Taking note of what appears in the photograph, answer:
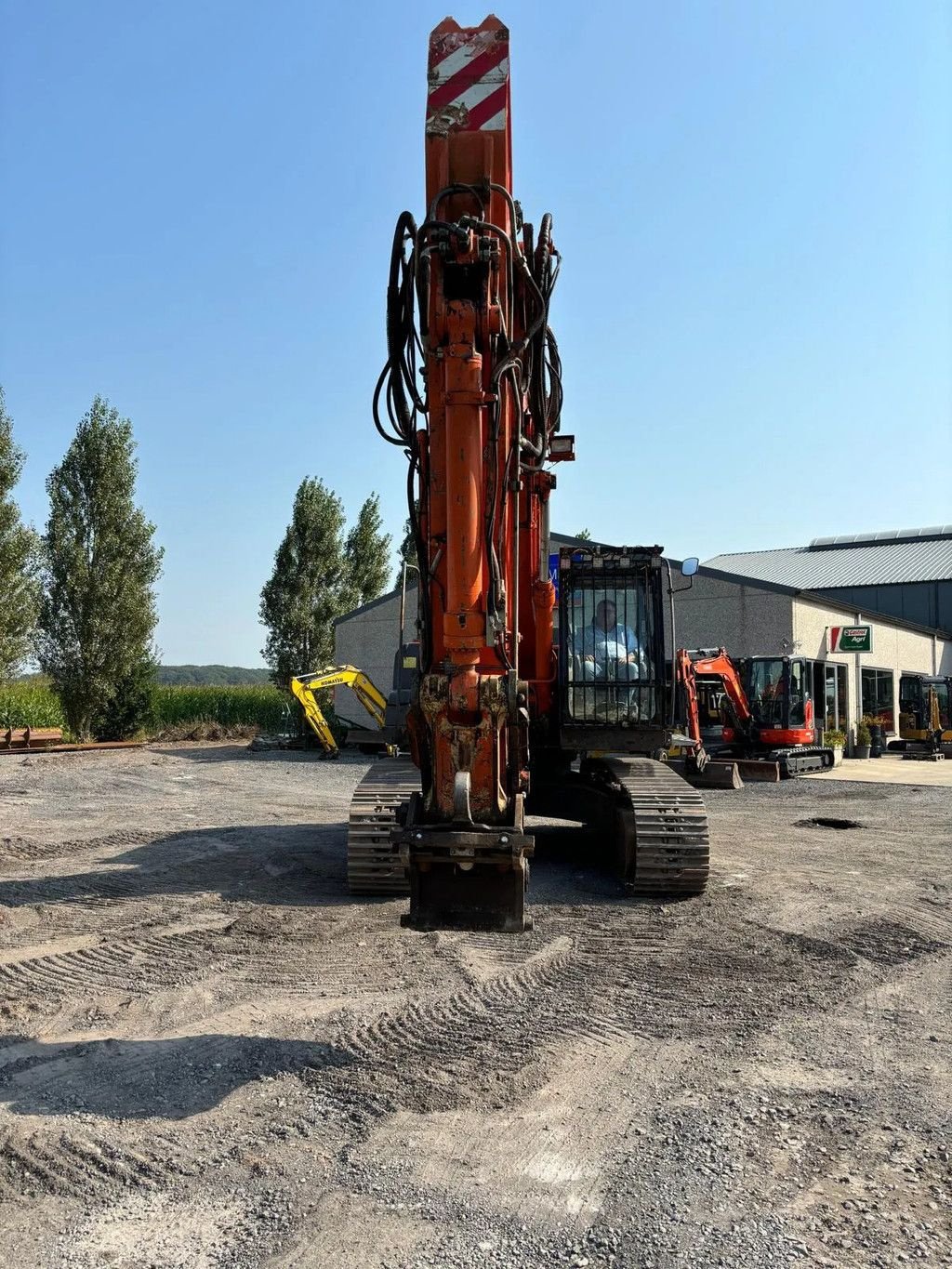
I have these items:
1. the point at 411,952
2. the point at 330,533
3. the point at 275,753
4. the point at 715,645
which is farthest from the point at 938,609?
the point at 411,952

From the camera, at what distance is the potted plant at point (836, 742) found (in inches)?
1006

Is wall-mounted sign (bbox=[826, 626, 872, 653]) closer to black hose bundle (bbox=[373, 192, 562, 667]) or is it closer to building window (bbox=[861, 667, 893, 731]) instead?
building window (bbox=[861, 667, 893, 731])

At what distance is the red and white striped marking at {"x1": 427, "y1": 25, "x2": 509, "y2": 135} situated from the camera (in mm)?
6258

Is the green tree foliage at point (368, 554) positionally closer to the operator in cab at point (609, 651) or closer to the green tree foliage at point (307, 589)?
the green tree foliage at point (307, 589)

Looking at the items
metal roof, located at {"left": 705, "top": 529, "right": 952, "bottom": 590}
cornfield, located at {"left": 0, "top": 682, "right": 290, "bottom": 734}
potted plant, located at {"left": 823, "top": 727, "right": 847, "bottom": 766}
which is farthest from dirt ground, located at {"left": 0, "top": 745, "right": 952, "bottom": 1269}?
metal roof, located at {"left": 705, "top": 529, "right": 952, "bottom": 590}

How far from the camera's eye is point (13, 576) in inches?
1188

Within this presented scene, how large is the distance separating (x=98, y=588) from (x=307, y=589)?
9594mm

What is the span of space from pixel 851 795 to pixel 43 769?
16249 millimetres

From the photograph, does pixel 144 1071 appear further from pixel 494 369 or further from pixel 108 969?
pixel 494 369

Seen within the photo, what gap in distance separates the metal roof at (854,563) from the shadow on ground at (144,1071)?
40.2 meters

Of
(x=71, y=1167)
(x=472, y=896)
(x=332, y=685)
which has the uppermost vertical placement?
(x=332, y=685)

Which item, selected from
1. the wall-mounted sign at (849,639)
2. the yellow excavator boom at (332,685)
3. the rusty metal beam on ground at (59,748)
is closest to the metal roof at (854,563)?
the wall-mounted sign at (849,639)

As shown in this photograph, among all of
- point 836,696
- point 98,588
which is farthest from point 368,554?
point 836,696

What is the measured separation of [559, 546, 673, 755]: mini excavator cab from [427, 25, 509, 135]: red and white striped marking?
3.79m
